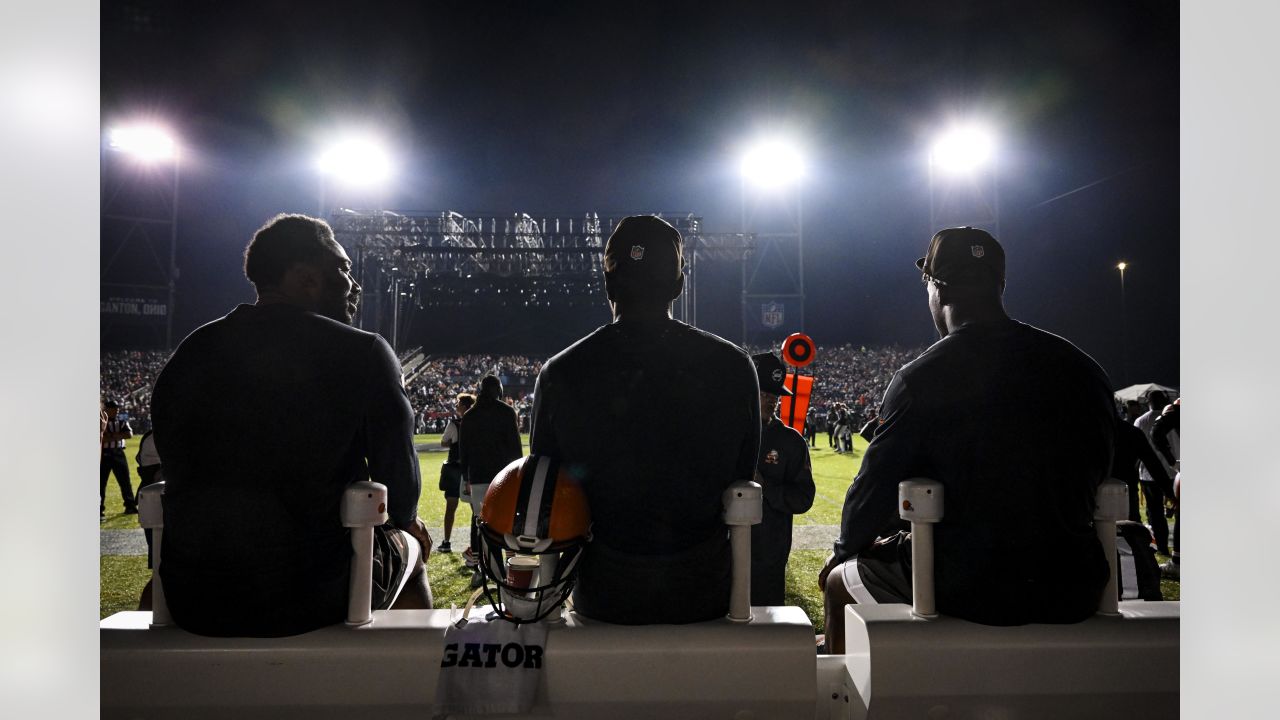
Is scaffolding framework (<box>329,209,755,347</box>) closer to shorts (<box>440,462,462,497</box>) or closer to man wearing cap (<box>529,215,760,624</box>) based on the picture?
shorts (<box>440,462,462,497</box>)

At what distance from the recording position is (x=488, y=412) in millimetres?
5711

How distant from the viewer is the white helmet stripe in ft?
4.61

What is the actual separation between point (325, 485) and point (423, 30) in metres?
2.60

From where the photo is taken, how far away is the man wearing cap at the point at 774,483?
130 inches

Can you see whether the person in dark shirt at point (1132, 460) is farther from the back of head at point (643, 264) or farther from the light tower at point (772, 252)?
the light tower at point (772, 252)

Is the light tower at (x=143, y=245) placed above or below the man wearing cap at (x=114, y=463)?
above

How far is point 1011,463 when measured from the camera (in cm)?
151

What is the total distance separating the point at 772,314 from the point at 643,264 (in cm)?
2530

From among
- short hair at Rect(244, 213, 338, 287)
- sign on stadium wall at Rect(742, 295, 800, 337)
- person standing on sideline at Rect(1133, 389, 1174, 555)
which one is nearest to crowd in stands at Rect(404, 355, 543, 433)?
sign on stadium wall at Rect(742, 295, 800, 337)

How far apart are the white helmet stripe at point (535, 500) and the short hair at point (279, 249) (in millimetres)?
883

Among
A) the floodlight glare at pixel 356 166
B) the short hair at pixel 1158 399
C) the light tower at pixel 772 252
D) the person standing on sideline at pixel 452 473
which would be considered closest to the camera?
the short hair at pixel 1158 399

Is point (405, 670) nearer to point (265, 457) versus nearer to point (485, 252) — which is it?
point (265, 457)

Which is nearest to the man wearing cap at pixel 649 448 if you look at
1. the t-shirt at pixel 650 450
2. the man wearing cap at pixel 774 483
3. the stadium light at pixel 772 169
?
the t-shirt at pixel 650 450

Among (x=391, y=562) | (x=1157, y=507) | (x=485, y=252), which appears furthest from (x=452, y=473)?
(x=485, y=252)
